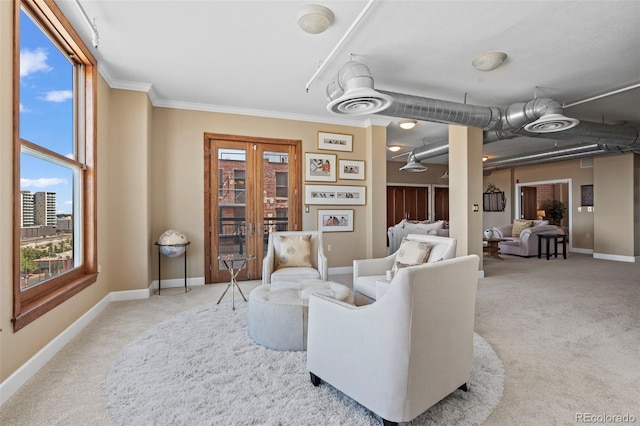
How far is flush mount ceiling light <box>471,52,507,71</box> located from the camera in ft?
10.9

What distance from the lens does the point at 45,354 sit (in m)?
2.41

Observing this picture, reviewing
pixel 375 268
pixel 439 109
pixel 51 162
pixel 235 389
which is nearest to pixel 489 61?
pixel 439 109

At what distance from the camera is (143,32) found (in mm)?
2922

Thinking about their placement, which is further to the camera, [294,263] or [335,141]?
[335,141]

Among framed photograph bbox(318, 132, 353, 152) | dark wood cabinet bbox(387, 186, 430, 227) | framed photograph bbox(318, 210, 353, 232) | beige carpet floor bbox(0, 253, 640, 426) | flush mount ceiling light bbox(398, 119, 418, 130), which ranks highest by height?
flush mount ceiling light bbox(398, 119, 418, 130)

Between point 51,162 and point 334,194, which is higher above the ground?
point 51,162

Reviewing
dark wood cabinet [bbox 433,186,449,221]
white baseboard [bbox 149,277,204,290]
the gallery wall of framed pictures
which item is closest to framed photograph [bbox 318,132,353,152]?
the gallery wall of framed pictures

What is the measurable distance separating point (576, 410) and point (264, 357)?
79.4 inches

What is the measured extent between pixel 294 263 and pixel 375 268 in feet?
3.34

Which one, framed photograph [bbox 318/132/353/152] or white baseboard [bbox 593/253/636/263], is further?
white baseboard [bbox 593/253/636/263]

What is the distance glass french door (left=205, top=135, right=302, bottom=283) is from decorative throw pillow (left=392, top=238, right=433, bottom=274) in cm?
224

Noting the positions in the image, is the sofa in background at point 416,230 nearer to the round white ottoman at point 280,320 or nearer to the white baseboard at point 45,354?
the round white ottoman at point 280,320

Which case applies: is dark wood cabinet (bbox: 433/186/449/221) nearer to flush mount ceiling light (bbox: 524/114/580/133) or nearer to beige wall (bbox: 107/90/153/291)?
flush mount ceiling light (bbox: 524/114/580/133)

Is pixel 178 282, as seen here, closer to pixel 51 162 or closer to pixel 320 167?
pixel 51 162
